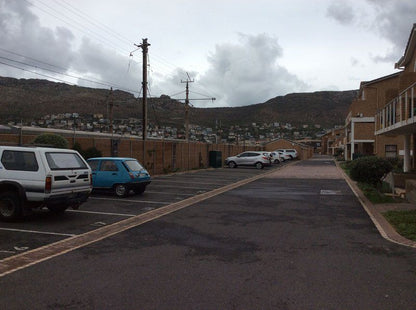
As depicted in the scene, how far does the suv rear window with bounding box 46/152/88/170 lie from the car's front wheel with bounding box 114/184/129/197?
4.08 meters

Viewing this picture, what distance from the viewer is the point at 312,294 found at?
5.30 m

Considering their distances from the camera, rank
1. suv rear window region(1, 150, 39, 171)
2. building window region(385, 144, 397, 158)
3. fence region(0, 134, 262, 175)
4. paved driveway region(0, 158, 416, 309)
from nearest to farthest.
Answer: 1. paved driveway region(0, 158, 416, 309)
2. suv rear window region(1, 150, 39, 171)
3. fence region(0, 134, 262, 175)
4. building window region(385, 144, 397, 158)

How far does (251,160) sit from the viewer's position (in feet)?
130

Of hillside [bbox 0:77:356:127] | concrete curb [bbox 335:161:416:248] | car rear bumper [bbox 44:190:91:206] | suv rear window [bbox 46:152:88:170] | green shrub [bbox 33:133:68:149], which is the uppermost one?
hillside [bbox 0:77:356:127]

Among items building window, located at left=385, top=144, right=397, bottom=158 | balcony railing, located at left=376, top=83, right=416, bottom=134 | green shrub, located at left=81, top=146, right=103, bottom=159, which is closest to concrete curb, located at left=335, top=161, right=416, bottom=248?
balcony railing, located at left=376, top=83, right=416, bottom=134

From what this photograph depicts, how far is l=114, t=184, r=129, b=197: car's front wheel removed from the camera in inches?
590

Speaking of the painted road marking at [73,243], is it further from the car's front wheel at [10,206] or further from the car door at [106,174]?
the car door at [106,174]

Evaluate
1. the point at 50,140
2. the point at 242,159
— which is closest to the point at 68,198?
the point at 50,140

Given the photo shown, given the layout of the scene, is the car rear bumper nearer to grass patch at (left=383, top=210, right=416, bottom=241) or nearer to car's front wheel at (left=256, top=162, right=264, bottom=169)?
grass patch at (left=383, top=210, right=416, bottom=241)

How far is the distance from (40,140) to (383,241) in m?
13.1

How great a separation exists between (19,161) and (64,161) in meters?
0.99

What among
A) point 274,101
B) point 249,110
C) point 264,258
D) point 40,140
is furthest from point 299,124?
point 264,258

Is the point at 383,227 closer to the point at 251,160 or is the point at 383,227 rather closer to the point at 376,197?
the point at 376,197

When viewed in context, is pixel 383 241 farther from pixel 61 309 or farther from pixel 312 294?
pixel 61 309
